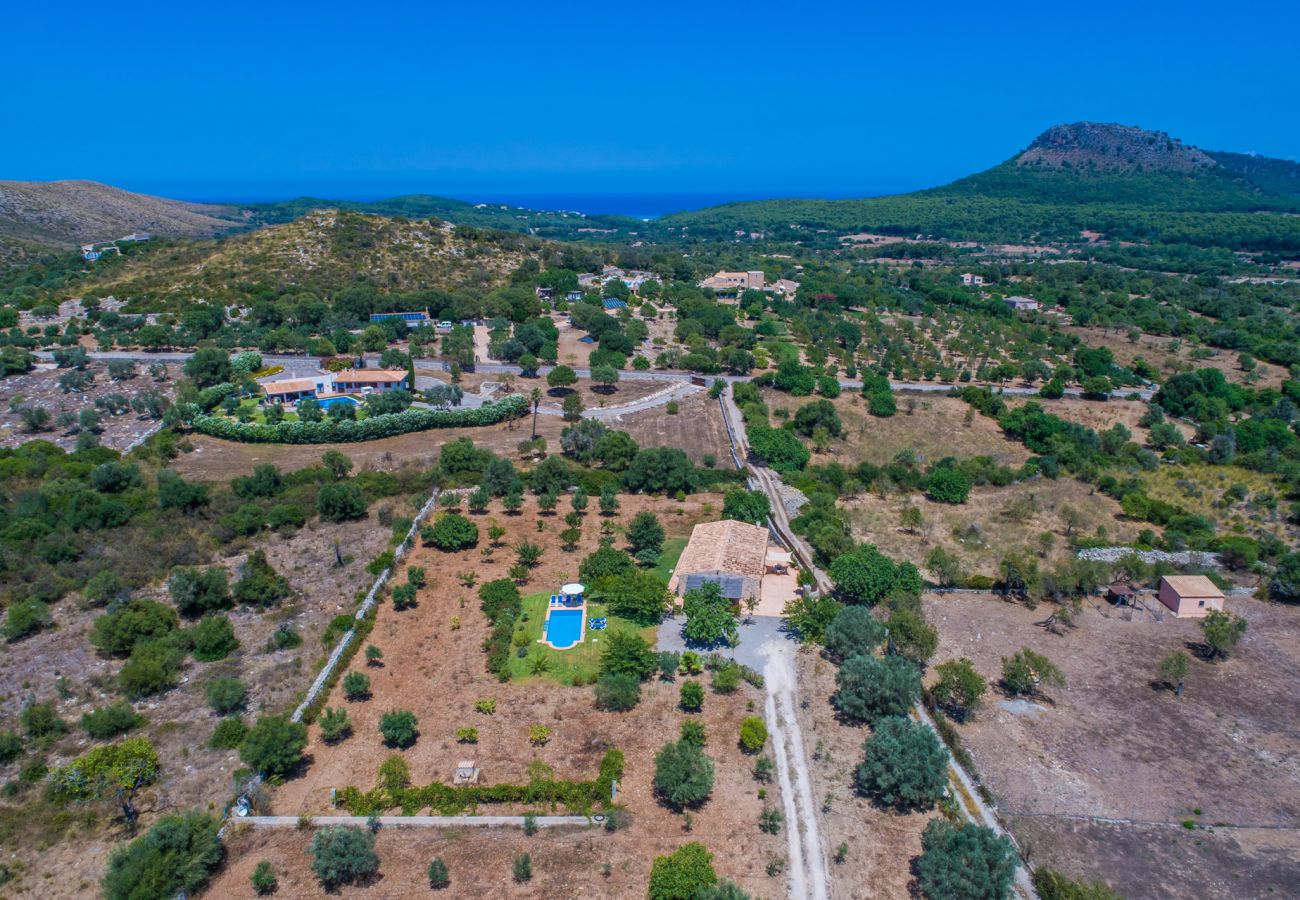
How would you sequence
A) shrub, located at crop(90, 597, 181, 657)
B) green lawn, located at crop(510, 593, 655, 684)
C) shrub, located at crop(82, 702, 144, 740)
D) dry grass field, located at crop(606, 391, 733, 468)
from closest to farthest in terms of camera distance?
shrub, located at crop(82, 702, 144, 740)
green lawn, located at crop(510, 593, 655, 684)
shrub, located at crop(90, 597, 181, 657)
dry grass field, located at crop(606, 391, 733, 468)

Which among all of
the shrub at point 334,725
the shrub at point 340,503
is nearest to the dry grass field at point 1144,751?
the shrub at point 334,725

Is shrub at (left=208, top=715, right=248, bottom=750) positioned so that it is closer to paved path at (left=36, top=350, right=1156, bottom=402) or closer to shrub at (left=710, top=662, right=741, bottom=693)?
shrub at (left=710, top=662, right=741, bottom=693)

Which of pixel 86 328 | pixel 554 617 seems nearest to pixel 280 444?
pixel 554 617

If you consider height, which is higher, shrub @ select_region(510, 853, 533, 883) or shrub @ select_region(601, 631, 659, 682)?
shrub @ select_region(601, 631, 659, 682)

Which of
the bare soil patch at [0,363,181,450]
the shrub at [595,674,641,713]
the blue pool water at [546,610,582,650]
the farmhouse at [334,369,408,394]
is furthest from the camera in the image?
the farmhouse at [334,369,408,394]

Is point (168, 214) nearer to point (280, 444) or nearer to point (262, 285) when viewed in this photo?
point (262, 285)

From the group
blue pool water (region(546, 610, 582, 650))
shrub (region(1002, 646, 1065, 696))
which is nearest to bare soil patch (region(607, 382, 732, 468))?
blue pool water (region(546, 610, 582, 650))

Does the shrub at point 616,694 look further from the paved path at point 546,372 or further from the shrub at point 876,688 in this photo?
the paved path at point 546,372

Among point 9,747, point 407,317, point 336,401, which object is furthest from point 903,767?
point 407,317
